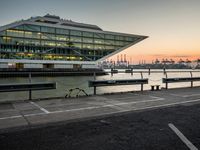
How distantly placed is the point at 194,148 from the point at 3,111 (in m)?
6.38

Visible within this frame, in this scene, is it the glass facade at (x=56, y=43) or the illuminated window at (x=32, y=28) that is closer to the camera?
the glass facade at (x=56, y=43)

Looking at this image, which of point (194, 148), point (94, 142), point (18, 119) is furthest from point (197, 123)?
point (18, 119)

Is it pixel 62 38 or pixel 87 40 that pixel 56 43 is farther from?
pixel 87 40

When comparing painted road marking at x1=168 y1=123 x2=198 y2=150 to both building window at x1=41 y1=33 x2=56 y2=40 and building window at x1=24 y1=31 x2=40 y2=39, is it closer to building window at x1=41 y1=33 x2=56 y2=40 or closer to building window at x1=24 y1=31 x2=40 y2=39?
building window at x1=24 y1=31 x2=40 y2=39

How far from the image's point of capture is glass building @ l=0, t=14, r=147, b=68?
74.7 meters

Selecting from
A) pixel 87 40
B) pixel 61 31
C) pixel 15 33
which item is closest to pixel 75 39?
pixel 87 40

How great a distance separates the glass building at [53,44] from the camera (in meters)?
74.7

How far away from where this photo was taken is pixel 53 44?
3329 inches

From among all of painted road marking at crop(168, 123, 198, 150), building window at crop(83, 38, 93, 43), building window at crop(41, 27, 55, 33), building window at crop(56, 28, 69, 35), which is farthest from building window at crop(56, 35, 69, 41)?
painted road marking at crop(168, 123, 198, 150)

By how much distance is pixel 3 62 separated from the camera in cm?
7288

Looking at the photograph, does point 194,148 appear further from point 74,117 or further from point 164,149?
point 74,117

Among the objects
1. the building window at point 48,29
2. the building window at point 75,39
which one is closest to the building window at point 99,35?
the building window at point 75,39

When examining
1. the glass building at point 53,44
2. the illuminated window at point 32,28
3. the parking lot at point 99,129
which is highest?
the illuminated window at point 32,28

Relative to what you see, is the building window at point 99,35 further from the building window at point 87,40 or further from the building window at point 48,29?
the building window at point 48,29
